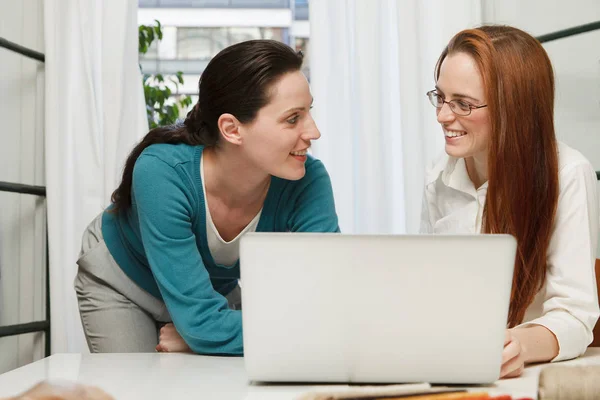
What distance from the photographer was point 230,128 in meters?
1.73

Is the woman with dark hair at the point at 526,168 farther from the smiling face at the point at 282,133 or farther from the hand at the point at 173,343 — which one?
the hand at the point at 173,343

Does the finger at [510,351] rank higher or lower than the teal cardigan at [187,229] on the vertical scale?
lower

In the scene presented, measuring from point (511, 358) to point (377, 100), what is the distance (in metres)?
1.65

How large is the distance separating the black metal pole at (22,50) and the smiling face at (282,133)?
3.86 feet

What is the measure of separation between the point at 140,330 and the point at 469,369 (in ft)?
3.74

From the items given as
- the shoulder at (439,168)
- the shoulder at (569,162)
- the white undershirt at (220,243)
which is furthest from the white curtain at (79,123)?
the shoulder at (569,162)

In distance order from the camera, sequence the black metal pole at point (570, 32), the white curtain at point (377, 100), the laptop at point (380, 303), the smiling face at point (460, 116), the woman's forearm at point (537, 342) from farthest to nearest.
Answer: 1. the white curtain at point (377, 100)
2. the black metal pole at point (570, 32)
3. the smiling face at point (460, 116)
4. the woman's forearm at point (537, 342)
5. the laptop at point (380, 303)

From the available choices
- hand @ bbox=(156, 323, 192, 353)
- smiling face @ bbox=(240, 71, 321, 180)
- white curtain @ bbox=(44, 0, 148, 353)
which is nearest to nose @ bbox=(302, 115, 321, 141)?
smiling face @ bbox=(240, 71, 321, 180)

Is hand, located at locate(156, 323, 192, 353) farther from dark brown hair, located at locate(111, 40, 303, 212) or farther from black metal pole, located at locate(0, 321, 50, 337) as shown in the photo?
black metal pole, located at locate(0, 321, 50, 337)

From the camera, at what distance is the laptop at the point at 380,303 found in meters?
0.88

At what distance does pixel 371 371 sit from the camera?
3.05 ft

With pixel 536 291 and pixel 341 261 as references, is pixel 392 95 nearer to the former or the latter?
pixel 536 291

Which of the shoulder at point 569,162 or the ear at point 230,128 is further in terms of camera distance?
the ear at point 230,128

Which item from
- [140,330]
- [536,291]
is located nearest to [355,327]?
[536,291]
